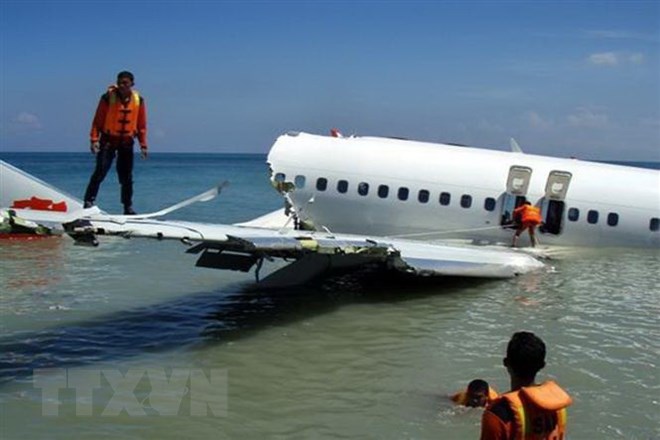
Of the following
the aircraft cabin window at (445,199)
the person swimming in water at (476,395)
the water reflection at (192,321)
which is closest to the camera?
the person swimming in water at (476,395)

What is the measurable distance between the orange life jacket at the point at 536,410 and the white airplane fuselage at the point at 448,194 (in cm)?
1393

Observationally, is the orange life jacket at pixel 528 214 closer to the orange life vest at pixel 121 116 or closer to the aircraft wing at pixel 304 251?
the aircraft wing at pixel 304 251

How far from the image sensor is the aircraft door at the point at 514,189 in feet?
61.3

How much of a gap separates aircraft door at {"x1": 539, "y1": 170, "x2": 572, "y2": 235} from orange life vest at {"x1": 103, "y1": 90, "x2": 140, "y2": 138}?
1047 centimetres

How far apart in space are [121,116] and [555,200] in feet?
35.8

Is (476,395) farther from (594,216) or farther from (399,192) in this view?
(594,216)

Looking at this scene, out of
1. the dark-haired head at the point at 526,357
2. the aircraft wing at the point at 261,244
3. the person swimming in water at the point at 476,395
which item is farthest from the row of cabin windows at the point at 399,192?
the dark-haired head at the point at 526,357

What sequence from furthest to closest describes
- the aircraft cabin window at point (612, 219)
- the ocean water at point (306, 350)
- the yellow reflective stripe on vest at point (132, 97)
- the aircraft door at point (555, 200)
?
the aircraft cabin window at point (612, 219), the aircraft door at point (555, 200), the yellow reflective stripe on vest at point (132, 97), the ocean water at point (306, 350)

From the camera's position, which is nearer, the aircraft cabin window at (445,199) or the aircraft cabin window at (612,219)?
the aircraft cabin window at (445,199)

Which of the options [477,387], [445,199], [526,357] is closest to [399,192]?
[445,199]

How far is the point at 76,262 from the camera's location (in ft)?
65.0

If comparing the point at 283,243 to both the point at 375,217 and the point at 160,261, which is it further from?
the point at 160,261

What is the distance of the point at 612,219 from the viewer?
62.1 ft

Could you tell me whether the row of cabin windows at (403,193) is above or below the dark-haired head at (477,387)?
above
